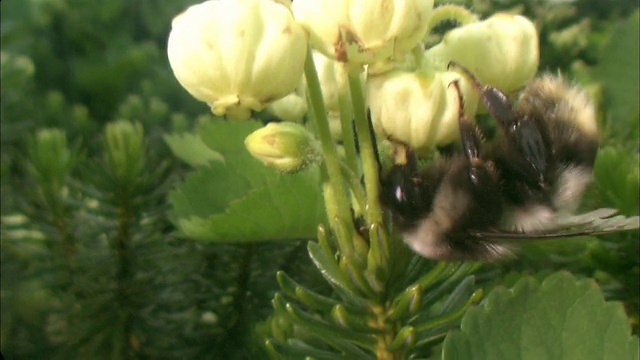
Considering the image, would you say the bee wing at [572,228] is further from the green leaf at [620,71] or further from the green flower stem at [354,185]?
the green leaf at [620,71]

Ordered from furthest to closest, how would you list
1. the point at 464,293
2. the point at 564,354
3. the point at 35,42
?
the point at 35,42, the point at 464,293, the point at 564,354

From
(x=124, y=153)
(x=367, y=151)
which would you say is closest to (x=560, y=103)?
(x=367, y=151)

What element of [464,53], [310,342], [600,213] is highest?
[464,53]

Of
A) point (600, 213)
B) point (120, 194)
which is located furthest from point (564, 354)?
point (120, 194)

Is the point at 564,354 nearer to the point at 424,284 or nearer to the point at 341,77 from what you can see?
the point at 424,284

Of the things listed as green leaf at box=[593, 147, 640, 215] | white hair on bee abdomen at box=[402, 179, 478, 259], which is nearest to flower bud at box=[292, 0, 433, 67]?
white hair on bee abdomen at box=[402, 179, 478, 259]

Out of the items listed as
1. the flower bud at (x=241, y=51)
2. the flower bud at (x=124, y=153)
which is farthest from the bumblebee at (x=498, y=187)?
the flower bud at (x=124, y=153)
